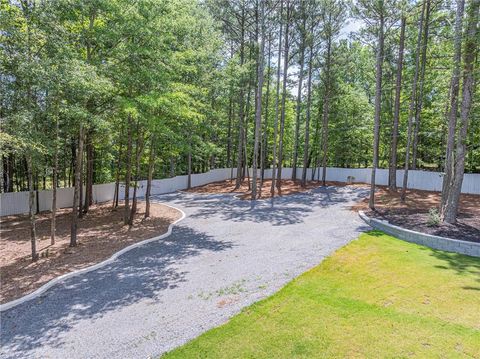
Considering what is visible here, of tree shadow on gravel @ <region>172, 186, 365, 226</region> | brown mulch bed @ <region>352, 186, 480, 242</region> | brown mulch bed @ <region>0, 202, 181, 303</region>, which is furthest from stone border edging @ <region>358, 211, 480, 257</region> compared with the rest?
brown mulch bed @ <region>0, 202, 181, 303</region>

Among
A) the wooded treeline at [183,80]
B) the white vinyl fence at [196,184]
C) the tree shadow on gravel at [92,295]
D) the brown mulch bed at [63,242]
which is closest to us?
the tree shadow on gravel at [92,295]

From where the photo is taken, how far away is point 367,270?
7070 millimetres

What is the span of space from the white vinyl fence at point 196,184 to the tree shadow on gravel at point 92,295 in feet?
21.8

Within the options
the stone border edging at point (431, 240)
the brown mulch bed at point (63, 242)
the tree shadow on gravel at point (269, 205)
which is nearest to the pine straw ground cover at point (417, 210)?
the stone border edging at point (431, 240)

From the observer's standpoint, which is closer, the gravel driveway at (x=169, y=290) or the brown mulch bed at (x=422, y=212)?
the gravel driveway at (x=169, y=290)

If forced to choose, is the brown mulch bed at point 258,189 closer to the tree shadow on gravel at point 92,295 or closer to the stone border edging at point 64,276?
the stone border edging at point 64,276

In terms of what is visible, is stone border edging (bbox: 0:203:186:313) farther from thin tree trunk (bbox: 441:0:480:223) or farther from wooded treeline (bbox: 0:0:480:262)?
thin tree trunk (bbox: 441:0:480:223)

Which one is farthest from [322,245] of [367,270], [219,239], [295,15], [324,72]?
[324,72]

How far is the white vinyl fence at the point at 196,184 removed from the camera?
14.1 meters

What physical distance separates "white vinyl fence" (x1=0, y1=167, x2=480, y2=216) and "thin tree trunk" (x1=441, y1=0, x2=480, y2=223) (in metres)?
6.80

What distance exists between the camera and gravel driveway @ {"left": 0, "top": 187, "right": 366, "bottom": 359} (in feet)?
15.4

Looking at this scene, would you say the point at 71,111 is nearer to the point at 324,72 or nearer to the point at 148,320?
the point at 148,320

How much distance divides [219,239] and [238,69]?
1265 cm

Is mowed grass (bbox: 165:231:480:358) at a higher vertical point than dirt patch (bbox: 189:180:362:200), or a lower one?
lower
